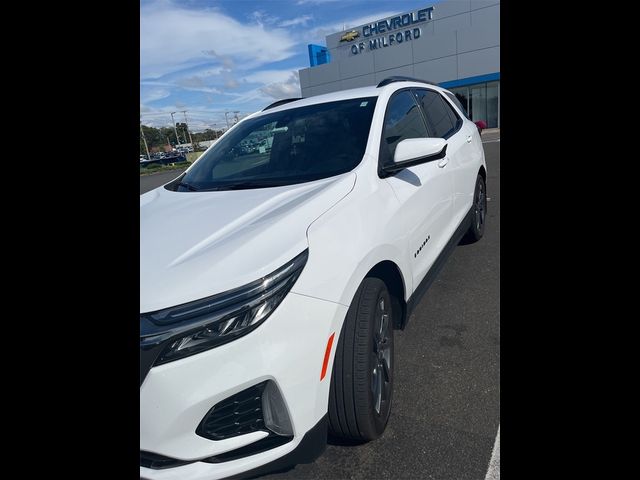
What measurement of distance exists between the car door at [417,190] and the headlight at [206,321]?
1.02 metres

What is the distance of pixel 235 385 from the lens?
3.98 feet

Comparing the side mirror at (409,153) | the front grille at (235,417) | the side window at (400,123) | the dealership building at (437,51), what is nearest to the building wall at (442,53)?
the dealership building at (437,51)

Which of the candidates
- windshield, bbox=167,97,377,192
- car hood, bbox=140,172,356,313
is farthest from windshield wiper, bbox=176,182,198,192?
car hood, bbox=140,172,356,313

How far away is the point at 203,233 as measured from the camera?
64.9 inches

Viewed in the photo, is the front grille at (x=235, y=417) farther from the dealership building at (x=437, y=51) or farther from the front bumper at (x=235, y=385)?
the dealership building at (x=437, y=51)

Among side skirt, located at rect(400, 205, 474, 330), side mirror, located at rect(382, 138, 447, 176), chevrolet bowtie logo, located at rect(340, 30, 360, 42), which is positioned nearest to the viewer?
side mirror, located at rect(382, 138, 447, 176)

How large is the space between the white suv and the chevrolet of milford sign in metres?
29.5

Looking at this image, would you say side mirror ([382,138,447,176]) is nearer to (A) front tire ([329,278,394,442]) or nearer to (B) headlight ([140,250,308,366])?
(A) front tire ([329,278,394,442])

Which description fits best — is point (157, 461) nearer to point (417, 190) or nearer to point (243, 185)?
point (243, 185)

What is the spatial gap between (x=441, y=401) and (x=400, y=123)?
5.89 feet

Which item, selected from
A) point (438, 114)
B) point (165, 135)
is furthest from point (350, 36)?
point (165, 135)

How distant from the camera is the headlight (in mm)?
1202
